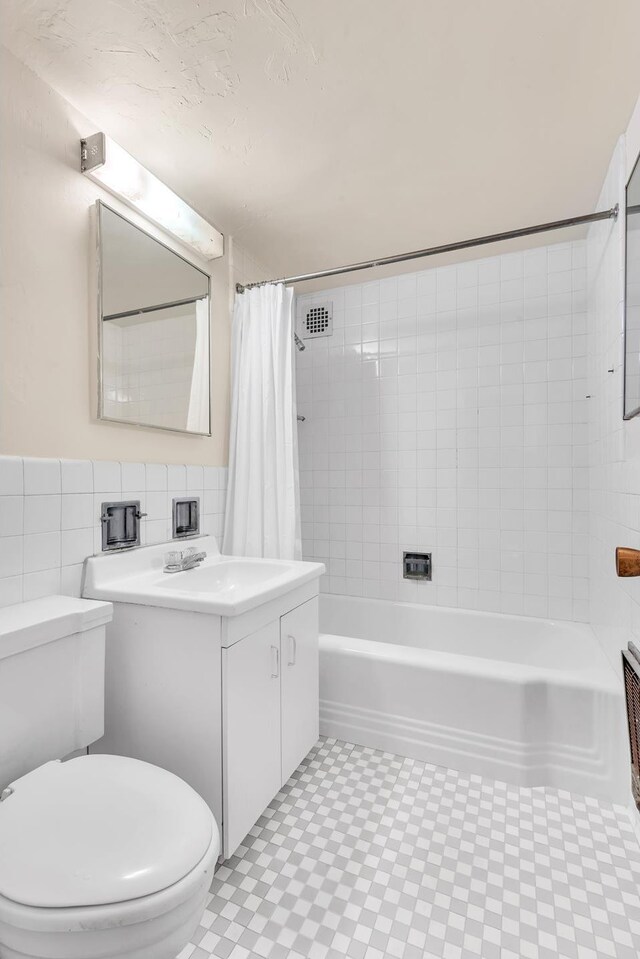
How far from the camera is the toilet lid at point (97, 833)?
2.31ft

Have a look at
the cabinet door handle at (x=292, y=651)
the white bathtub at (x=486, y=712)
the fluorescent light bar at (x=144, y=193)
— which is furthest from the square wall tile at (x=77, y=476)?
the white bathtub at (x=486, y=712)

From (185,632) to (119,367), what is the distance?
931 mm

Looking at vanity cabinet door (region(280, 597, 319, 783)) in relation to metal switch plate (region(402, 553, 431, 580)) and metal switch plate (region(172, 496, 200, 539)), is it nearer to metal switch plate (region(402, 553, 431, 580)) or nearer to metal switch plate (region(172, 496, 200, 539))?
metal switch plate (region(172, 496, 200, 539))

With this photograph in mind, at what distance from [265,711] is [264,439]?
1118 mm

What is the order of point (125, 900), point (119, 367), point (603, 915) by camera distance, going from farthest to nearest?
point (119, 367), point (603, 915), point (125, 900)

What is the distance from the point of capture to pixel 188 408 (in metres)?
1.89

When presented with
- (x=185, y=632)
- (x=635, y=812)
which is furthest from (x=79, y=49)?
(x=635, y=812)

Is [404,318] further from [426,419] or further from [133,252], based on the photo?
[133,252]

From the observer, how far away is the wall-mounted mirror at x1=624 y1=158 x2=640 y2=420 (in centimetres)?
133

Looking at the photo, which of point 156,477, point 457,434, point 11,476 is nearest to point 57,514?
point 11,476

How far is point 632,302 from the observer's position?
55.4 inches

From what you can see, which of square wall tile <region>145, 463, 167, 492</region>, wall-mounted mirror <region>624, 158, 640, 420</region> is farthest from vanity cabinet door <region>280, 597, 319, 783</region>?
wall-mounted mirror <region>624, 158, 640, 420</region>

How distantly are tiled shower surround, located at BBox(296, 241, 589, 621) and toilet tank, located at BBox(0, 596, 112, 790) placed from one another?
171 centimetres

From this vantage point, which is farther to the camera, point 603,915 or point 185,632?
point 185,632
